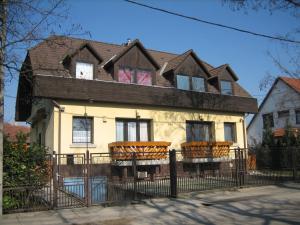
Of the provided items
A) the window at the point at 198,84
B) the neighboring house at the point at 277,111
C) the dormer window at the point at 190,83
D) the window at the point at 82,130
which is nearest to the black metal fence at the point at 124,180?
the window at the point at 82,130

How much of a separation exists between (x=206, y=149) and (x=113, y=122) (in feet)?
19.7

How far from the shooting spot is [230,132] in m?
26.9

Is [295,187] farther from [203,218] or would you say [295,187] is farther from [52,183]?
[52,183]

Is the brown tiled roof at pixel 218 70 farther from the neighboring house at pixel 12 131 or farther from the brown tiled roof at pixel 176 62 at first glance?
the neighboring house at pixel 12 131

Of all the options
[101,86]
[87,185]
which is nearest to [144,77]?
[101,86]

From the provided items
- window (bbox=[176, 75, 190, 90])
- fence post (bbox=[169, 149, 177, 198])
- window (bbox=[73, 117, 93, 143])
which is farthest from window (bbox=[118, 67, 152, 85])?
fence post (bbox=[169, 149, 177, 198])

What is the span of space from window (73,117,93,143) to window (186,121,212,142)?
22.8 ft

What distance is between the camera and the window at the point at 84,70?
2127cm

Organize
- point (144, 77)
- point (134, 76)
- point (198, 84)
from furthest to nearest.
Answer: point (198, 84) → point (144, 77) → point (134, 76)

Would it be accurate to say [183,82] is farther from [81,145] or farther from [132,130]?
[81,145]

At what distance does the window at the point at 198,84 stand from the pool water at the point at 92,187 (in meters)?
13.9

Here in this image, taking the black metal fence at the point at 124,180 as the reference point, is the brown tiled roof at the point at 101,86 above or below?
above

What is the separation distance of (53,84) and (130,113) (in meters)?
5.10

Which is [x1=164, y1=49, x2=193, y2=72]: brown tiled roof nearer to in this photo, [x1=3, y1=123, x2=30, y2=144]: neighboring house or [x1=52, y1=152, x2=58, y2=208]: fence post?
[x1=3, y1=123, x2=30, y2=144]: neighboring house
